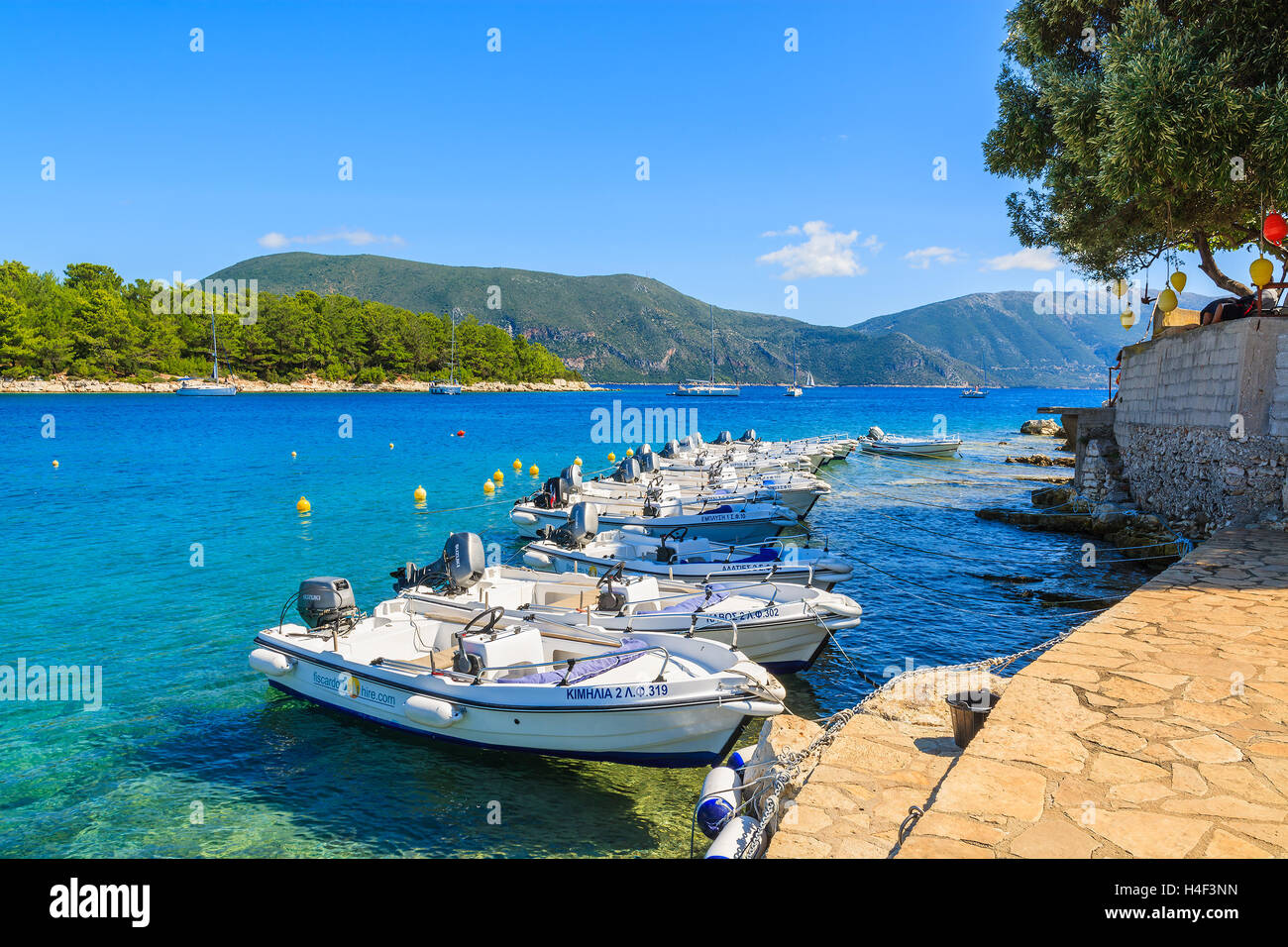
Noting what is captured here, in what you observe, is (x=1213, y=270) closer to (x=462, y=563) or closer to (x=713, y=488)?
(x=713, y=488)

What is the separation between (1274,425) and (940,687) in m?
8.29

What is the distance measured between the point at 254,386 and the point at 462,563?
121 m

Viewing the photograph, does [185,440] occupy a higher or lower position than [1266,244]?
lower

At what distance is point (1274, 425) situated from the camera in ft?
36.0

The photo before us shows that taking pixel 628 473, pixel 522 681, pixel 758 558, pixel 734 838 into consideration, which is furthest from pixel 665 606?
pixel 628 473

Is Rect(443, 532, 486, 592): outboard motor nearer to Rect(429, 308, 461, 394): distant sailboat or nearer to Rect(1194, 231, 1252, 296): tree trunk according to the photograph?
Rect(1194, 231, 1252, 296): tree trunk

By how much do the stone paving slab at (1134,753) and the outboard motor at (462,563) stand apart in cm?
765

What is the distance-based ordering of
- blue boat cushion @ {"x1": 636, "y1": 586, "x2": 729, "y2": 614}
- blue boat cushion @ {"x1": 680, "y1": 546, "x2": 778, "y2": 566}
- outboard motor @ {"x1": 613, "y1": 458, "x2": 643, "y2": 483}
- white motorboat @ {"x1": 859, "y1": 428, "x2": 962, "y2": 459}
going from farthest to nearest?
white motorboat @ {"x1": 859, "y1": 428, "x2": 962, "y2": 459}, outboard motor @ {"x1": 613, "y1": 458, "x2": 643, "y2": 483}, blue boat cushion @ {"x1": 680, "y1": 546, "x2": 778, "y2": 566}, blue boat cushion @ {"x1": 636, "y1": 586, "x2": 729, "y2": 614}

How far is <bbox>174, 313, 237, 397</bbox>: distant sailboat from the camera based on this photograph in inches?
3895

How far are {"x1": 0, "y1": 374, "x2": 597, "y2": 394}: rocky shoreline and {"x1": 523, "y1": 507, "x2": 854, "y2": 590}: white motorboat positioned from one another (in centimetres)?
10982

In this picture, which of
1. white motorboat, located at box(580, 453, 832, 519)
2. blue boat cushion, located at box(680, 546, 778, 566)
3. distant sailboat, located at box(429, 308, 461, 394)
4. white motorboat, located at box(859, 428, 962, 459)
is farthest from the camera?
distant sailboat, located at box(429, 308, 461, 394)

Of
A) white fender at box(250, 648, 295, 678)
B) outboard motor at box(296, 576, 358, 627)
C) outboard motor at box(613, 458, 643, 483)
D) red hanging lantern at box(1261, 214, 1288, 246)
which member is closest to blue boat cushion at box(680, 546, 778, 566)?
outboard motor at box(296, 576, 358, 627)
